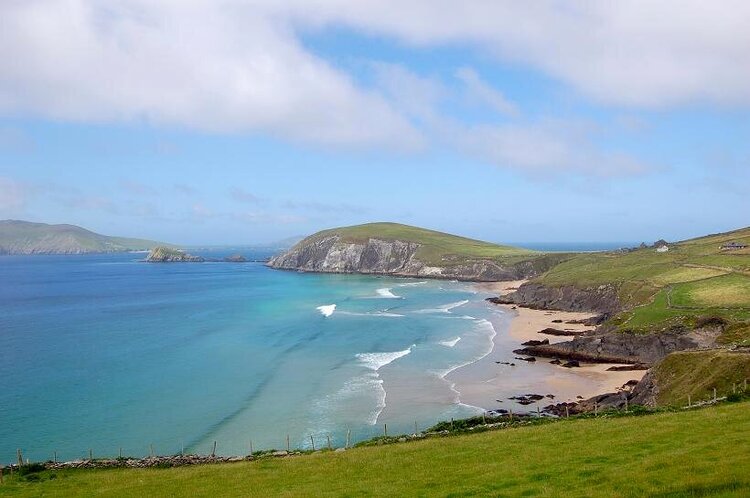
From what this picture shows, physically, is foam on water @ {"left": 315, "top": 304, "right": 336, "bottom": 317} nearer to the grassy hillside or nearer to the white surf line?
the white surf line

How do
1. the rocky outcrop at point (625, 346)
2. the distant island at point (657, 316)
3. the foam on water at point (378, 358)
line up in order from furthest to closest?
the foam on water at point (378, 358) → the rocky outcrop at point (625, 346) → the distant island at point (657, 316)

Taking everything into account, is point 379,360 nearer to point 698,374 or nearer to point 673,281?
point 698,374

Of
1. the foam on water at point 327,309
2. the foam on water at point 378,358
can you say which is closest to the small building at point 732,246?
the foam on water at point 378,358

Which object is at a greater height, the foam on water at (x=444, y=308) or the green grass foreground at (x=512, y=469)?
the green grass foreground at (x=512, y=469)

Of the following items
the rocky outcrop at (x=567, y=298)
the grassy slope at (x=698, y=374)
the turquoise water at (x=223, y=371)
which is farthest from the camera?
the rocky outcrop at (x=567, y=298)

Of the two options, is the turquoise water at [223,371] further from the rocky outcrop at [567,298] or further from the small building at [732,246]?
the small building at [732,246]

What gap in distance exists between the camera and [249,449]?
43812mm

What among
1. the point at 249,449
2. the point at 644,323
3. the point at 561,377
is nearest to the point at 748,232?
the point at 644,323

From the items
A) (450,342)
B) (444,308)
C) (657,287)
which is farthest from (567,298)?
(450,342)

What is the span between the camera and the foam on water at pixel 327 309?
123 m

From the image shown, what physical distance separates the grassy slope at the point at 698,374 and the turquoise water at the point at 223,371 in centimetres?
1705

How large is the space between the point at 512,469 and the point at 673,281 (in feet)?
298

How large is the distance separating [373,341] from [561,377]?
110 feet

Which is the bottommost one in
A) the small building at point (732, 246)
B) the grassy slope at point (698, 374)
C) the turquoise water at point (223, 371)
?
the turquoise water at point (223, 371)
